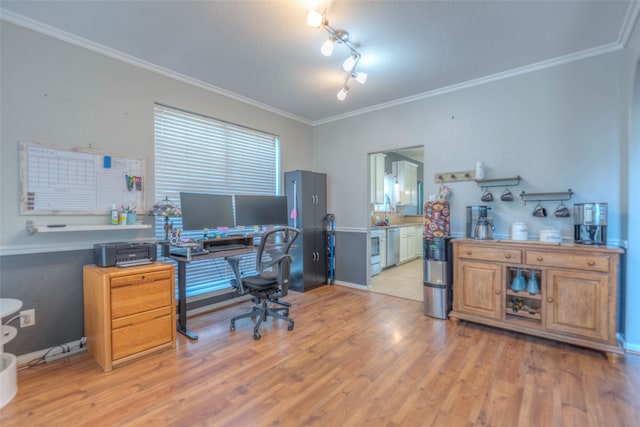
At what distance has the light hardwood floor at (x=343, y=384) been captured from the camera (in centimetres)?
173

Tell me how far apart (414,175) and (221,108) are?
5.31 meters

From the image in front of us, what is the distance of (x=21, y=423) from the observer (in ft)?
5.49

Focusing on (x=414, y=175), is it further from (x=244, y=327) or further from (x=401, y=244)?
(x=244, y=327)

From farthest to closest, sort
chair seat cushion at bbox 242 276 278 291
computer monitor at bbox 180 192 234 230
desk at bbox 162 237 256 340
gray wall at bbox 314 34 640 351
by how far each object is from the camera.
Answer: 1. computer monitor at bbox 180 192 234 230
2. chair seat cushion at bbox 242 276 278 291
3. desk at bbox 162 237 256 340
4. gray wall at bbox 314 34 640 351

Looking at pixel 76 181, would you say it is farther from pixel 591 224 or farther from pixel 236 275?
pixel 591 224

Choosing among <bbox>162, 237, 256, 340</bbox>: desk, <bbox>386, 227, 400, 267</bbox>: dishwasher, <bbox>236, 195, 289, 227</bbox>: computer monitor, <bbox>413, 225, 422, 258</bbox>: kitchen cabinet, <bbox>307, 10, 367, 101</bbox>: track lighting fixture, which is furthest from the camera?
<bbox>413, 225, 422, 258</bbox>: kitchen cabinet

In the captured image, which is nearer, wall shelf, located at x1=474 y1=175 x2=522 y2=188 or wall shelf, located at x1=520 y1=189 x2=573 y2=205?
wall shelf, located at x1=520 y1=189 x2=573 y2=205

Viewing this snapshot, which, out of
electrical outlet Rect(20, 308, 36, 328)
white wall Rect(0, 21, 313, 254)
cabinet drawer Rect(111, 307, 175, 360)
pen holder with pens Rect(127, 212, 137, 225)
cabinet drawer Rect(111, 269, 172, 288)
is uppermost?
white wall Rect(0, 21, 313, 254)

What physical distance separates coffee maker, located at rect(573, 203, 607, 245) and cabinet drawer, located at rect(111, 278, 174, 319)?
3765 mm

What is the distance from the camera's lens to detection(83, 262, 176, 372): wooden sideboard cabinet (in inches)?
87.4

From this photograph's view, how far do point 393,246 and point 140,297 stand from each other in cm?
473

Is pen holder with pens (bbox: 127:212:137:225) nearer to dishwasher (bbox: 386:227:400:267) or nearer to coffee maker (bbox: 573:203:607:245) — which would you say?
coffee maker (bbox: 573:203:607:245)

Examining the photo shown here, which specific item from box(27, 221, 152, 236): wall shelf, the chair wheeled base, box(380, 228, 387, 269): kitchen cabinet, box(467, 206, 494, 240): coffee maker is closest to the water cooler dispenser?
box(467, 206, 494, 240): coffee maker

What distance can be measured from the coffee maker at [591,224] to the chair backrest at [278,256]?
264 cm
